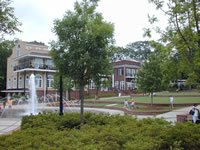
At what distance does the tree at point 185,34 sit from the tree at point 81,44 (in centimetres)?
332

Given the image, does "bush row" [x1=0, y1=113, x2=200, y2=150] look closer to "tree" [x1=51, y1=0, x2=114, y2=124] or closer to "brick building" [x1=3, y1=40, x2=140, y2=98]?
"tree" [x1=51, y1=0, x2=114, y2=124]

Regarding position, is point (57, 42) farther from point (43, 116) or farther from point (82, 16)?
point (43, 116)

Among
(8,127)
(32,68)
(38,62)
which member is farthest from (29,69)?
(8,127)

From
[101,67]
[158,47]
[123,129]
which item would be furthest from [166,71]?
[101,67]

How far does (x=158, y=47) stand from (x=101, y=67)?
346cm

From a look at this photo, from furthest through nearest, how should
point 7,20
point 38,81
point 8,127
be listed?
point 38,81 → point 8,127 → point 7,20

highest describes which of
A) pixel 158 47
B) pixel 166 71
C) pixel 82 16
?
pixel 82 16

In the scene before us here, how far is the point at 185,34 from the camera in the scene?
33.8ft

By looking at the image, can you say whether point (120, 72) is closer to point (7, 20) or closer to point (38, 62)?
point (38, 62)

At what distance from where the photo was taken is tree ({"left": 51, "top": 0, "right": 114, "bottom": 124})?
44.0 ft

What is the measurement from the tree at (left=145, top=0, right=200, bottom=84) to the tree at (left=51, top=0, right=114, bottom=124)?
332 cm

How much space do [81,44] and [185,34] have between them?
4.49m

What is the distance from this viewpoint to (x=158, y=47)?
10.7 m

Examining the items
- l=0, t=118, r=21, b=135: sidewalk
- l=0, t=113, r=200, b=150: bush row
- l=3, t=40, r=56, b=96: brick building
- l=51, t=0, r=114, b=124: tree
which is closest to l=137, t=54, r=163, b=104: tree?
l=0, t=118, r=21, b=135: sidewalk
